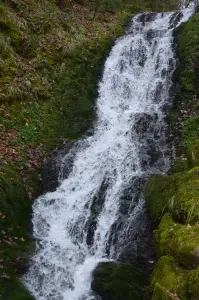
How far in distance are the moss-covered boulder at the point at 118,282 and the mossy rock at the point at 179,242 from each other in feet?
4.12

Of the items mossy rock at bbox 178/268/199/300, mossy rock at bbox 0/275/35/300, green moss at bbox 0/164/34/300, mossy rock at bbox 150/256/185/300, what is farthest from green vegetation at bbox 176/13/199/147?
mossy rock at bbox 0/275/35/300

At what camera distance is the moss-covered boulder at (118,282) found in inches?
289

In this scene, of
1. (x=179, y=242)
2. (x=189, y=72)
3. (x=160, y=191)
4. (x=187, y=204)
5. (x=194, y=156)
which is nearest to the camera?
(x=179, y=242)

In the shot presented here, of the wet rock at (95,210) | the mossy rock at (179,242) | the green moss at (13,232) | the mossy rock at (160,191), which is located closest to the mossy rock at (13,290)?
the green moss at (13,232)

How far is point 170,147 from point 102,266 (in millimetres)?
6111

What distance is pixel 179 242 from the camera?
6059mm

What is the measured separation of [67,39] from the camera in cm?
1772

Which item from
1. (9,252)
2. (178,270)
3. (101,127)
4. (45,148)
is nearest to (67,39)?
(101,127)

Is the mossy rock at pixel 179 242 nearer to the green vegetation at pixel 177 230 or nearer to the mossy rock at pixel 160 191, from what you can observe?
the green vegetation at pixel 177 230

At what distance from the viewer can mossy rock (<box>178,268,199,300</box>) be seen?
16.6 ft

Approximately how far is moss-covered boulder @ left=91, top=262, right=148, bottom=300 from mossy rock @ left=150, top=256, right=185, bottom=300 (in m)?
1.34

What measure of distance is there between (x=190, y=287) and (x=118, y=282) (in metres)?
2.76

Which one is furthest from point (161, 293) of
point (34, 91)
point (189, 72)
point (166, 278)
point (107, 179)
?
point (189, 72)

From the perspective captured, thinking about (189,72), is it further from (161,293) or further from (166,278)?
(161,293)
